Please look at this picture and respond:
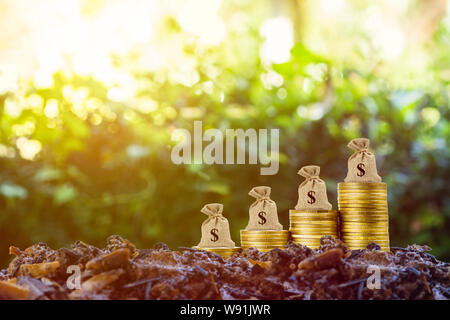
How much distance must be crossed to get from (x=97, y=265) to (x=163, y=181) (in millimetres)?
1464

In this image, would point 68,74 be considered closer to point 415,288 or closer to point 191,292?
point 191,292

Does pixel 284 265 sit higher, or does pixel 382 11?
pixel 382 11

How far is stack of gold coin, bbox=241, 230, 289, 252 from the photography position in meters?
1.23

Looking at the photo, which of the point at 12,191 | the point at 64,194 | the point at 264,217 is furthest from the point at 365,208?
the point at 12,191

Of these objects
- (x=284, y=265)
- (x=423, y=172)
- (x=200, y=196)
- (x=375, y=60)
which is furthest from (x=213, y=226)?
(x=375, y=60)

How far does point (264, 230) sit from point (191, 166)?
3.69ft

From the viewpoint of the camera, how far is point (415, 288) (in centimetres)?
96

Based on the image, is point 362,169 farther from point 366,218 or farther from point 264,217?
point 264,217

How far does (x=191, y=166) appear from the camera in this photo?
235cm

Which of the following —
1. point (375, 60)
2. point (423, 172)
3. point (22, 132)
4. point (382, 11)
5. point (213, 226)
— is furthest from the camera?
point (382, 11)

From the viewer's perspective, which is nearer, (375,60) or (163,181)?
(163,181)

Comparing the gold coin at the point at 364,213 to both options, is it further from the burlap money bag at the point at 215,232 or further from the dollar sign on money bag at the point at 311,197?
the burlap money bag at the point at 215,232

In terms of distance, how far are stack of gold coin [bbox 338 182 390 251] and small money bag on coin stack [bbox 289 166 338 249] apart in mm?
35
